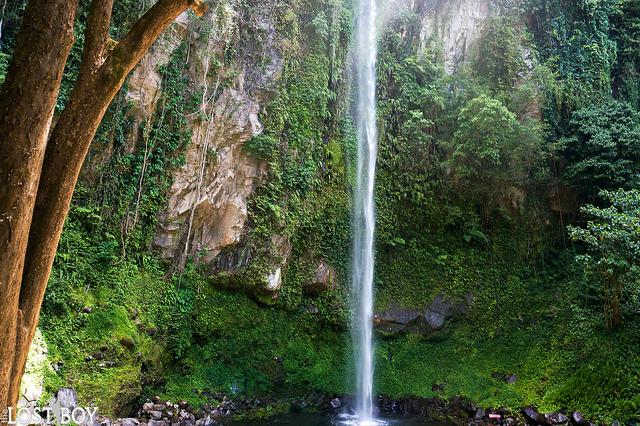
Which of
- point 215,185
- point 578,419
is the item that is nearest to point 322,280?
point 215,185

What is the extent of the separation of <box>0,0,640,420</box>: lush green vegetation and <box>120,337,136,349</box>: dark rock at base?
3 cm

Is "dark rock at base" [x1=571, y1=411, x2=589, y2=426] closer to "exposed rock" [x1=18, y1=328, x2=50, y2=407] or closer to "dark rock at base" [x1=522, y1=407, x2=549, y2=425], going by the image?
"dark rock at base" [x1=522, y1=407, x2=549, y2=425]

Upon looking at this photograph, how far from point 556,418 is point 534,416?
35 centimetres

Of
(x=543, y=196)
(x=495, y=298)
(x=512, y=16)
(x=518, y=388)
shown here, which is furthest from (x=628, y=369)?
(x=512, y=16)

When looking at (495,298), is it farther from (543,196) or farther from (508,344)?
(543,196)

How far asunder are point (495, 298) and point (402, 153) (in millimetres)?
4422

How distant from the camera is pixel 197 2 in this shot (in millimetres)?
2580

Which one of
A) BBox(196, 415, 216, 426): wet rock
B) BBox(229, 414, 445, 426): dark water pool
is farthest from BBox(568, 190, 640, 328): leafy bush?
BBox(196, 415, 216, 426): wet rock

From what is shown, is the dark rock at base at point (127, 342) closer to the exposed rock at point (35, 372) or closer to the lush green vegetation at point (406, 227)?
the lush green vegetation at point (406, 227)

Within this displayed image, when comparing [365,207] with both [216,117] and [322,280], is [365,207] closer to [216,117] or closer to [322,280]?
[322,280]

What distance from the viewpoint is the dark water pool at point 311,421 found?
7.82 meters

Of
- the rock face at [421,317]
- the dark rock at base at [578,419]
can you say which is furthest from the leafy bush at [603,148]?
the dark rock at base at [578,419]

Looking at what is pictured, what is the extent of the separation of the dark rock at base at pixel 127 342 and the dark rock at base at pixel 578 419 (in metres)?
7.43

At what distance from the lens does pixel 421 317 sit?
409 inches
